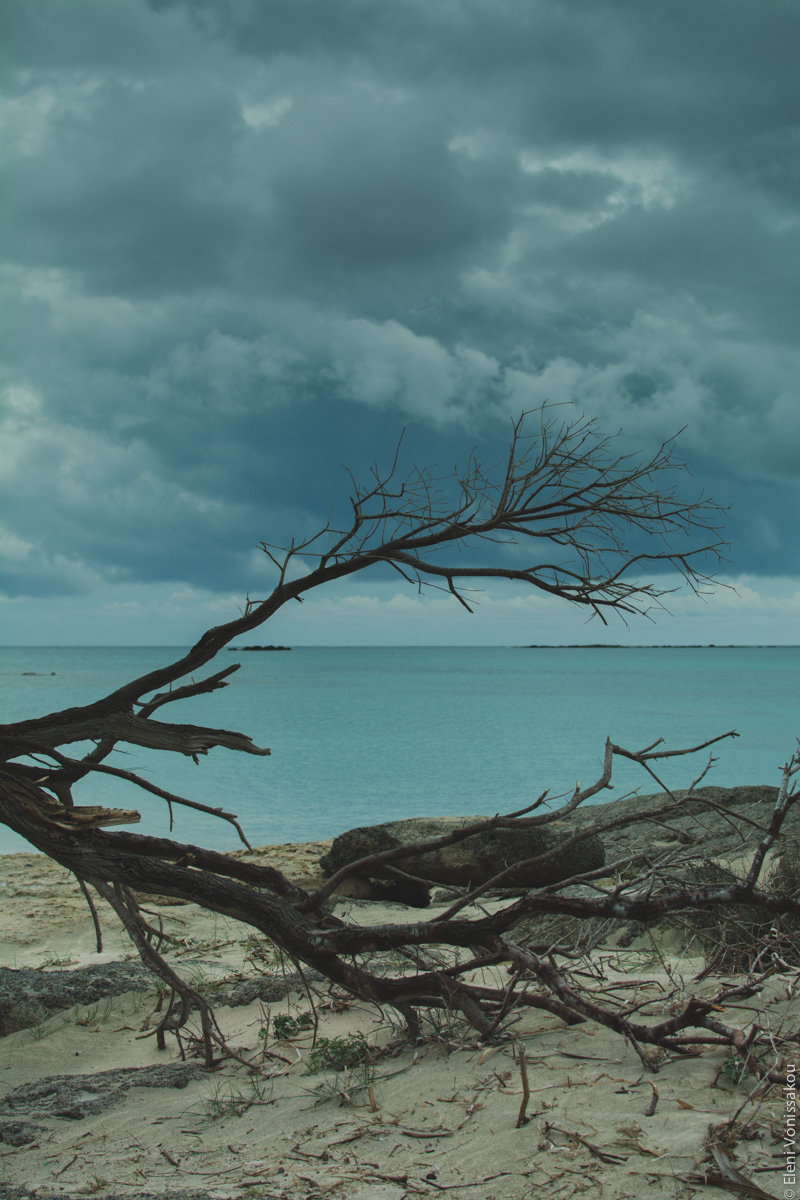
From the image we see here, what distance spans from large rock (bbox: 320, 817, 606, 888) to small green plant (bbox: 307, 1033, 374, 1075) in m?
3.90

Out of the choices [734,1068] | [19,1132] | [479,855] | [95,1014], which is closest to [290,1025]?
[19,1132]

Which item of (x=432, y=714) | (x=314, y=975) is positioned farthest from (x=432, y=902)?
(x=432, y=714)

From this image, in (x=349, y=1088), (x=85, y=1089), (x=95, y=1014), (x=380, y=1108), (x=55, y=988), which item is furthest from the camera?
(x=55, y=988)

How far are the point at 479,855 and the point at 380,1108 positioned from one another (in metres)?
4.98

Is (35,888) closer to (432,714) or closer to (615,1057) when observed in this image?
(615,1057)

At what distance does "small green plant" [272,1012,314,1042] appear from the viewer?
4711mm

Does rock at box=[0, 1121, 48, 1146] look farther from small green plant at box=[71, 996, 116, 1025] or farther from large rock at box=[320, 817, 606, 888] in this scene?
large rock at box=[320, 817, 606, 888]

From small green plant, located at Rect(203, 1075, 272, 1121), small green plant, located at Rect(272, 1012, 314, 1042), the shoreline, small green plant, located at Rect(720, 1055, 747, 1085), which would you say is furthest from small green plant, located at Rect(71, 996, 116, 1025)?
small green plant, located at Rect(720, 1055, 747, 1085)

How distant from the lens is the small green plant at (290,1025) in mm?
4711

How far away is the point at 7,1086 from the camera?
453cm

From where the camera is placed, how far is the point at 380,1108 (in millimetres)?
3615

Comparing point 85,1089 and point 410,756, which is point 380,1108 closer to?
point 85,1089

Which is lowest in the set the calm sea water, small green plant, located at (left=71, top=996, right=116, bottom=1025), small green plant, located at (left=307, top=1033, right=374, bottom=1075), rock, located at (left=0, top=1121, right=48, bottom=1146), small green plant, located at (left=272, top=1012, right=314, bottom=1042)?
the calm sea water

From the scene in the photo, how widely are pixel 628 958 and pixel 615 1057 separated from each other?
1.93 m
